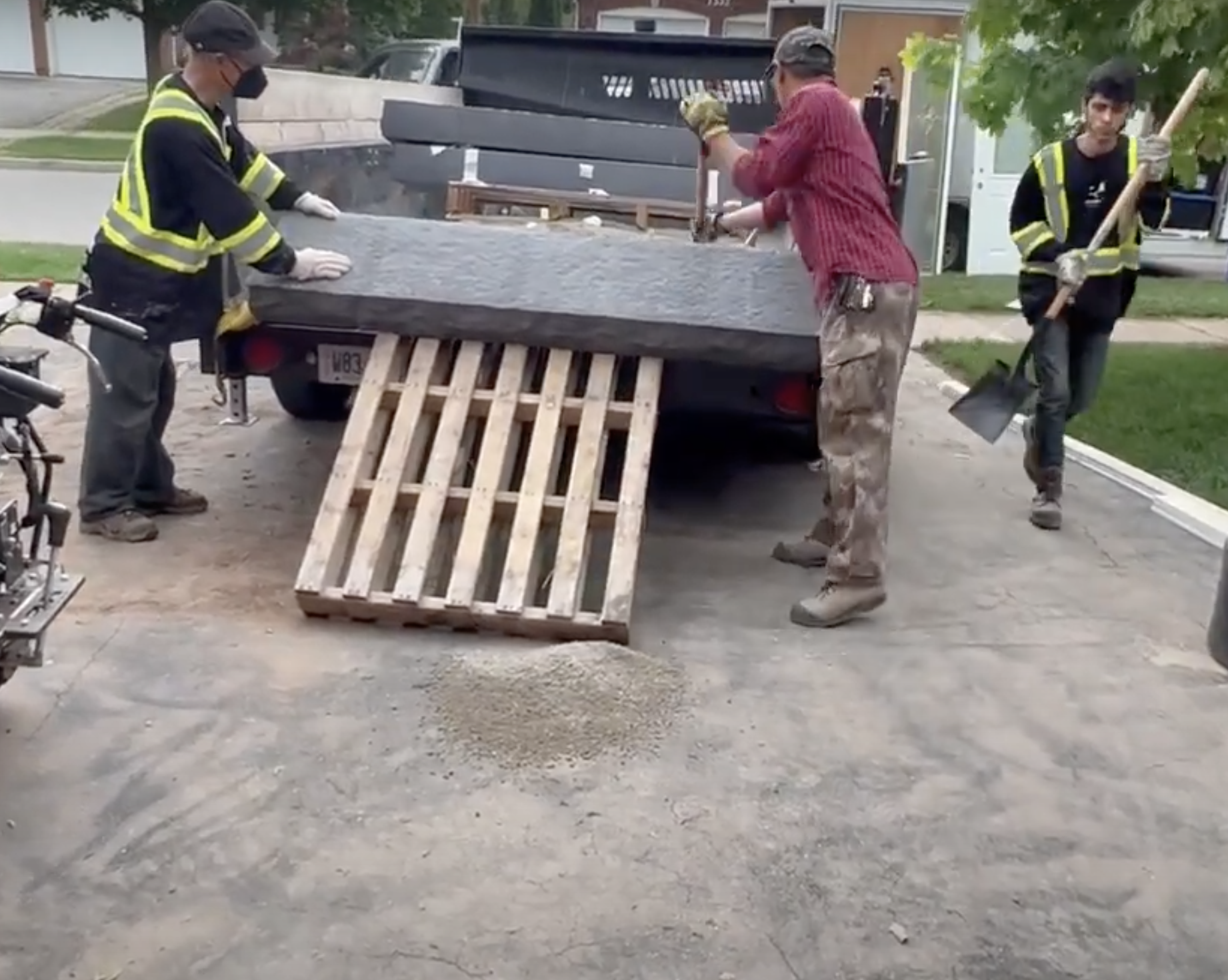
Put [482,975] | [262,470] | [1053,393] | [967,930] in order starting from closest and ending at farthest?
[482,975] → [967,930] → [1053,393] → [262,470]

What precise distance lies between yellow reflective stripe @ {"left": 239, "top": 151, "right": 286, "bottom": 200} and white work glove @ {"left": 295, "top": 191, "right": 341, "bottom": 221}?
102 mm

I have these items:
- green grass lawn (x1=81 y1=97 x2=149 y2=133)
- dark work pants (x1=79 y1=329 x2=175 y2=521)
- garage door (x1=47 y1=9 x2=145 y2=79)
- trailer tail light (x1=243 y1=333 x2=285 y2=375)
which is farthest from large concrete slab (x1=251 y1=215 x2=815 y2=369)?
garage door (x1=47 y1=9 x2=145 y2=79)

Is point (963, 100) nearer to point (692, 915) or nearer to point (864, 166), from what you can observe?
point (864, 166)

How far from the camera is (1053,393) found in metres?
5.96

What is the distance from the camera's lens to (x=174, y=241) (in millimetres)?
5168

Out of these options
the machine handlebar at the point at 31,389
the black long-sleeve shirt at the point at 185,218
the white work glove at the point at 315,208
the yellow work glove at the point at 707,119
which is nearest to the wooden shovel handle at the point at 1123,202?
the yellow work glove at the point at 707,119

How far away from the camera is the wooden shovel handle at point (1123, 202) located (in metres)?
5.70

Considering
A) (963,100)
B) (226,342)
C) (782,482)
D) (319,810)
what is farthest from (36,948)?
(963,100)

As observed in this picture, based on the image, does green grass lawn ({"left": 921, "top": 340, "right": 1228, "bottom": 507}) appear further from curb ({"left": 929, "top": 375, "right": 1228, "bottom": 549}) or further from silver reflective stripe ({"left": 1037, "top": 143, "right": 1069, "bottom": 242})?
silver reflective stripe ({"left": 1037, "top": 143, "right": 1069, "bottom": 242})

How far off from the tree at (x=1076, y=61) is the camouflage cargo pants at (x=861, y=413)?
9.43ft

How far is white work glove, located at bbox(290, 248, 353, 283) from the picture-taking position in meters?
Result: 4.97

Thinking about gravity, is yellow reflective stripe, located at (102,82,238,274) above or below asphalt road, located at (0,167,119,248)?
above

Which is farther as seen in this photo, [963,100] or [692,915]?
[963,100]

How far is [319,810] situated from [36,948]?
732 millimetres
